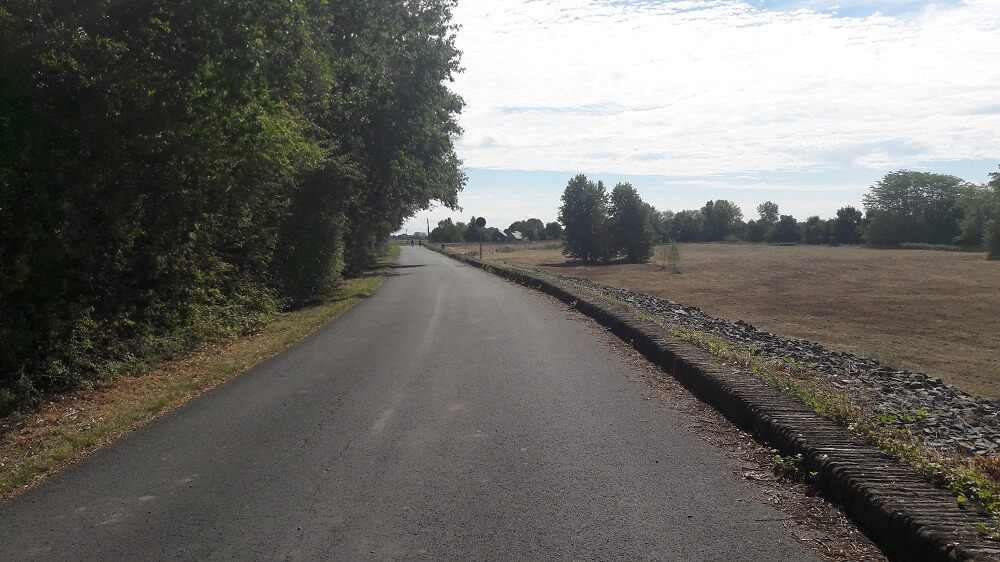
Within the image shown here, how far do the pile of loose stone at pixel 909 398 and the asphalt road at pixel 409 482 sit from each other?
2402 millimetres

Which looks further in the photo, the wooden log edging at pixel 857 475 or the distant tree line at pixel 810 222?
the distant tree line at pixel 810 222

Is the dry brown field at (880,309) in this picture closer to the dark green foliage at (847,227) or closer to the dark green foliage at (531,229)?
the dark green foliage at (847,227)

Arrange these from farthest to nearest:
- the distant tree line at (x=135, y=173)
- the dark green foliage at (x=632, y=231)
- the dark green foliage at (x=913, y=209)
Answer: the dark green foliage at (x=913, y=209)
the dark green foliage at (x=632, y=231)
the distant tree line at (x=135, y=173)

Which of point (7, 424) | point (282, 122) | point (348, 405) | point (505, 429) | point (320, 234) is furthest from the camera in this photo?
point (320, 234)

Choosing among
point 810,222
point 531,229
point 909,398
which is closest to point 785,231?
point 810,222

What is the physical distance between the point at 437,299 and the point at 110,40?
13.1 meters

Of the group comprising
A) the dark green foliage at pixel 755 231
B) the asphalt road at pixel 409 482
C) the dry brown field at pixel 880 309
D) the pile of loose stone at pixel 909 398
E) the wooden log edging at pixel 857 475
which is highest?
the dark green foliage at pixel 755 231

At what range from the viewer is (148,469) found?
5.70 m

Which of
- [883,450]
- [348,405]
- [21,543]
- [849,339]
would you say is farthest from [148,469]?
[849,339]


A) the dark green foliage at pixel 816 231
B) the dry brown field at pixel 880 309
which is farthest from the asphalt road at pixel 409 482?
the dark green foliage at pixel 816 231

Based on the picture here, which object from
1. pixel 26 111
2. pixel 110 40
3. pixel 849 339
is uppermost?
pixel 110 40

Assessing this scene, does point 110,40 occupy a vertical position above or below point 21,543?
above

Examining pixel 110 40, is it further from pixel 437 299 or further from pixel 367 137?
pixel 367 137

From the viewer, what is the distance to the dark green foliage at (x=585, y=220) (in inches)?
2527
